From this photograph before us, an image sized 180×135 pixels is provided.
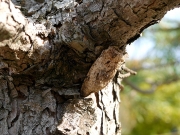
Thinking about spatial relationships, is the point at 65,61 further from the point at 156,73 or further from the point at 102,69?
the point at 156,73

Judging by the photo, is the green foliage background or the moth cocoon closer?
the moth cocoon

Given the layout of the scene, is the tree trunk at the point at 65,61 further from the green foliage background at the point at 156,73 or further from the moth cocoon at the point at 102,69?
the green foliage background at the point at 156,73

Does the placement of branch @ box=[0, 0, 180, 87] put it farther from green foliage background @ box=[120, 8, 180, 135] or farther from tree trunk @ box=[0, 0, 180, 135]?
green foliage background @ box=[120, 8, 180, 135]

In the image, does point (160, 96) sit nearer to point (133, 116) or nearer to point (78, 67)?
point (133, 116)

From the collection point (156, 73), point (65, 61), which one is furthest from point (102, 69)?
point (156, 73)

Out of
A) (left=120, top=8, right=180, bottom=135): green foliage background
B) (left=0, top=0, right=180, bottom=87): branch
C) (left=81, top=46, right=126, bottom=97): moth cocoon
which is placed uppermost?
(left=120, top=8, right=180, bottom=135): green foliage background

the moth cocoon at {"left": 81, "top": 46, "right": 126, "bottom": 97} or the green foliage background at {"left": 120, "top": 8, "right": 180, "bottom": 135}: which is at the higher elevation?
the green foliage background at {"left": 120, "top": 8, "right": 180, "bottom": 135}

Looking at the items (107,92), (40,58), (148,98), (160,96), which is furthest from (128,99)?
(40,58)

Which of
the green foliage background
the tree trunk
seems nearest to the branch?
the tree trunk
